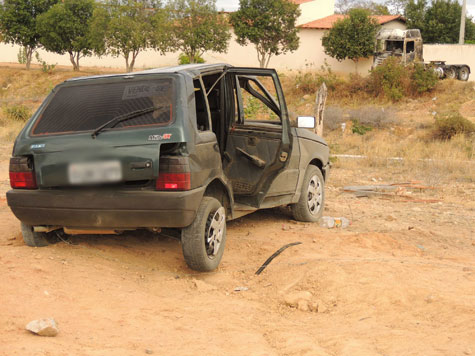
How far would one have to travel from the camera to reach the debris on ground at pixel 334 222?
7543 mm

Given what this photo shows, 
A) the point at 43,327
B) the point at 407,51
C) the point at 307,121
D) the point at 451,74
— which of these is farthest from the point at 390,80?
the point at 43,327

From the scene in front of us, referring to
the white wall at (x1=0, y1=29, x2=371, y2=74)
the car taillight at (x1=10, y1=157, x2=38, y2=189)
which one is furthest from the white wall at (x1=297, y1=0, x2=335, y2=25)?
Answer: the car taillight at (x1=10, y1=157, x2=38, y2=189)

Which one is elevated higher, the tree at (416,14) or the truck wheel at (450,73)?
the tree at (416,14)

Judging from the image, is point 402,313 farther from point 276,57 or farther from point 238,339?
point 276,57

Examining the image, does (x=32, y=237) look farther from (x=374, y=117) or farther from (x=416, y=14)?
(x=416, y=14)

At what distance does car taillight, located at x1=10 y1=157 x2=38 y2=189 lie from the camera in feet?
16.0

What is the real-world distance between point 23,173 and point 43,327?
1.85 metres

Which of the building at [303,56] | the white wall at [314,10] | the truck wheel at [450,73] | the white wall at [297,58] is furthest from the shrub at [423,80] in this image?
the white wall at [314,10]

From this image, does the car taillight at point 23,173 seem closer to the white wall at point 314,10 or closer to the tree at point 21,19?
the tree at point 21,19

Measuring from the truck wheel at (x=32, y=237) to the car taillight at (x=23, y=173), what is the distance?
21.7 inches

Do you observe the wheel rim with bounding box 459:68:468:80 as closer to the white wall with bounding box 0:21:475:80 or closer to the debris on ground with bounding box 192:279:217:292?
the white wall with bounding box 0:21:475:80

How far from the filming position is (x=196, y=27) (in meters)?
39.4

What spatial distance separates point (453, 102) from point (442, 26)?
23.0 metres

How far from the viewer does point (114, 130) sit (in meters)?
4.77
